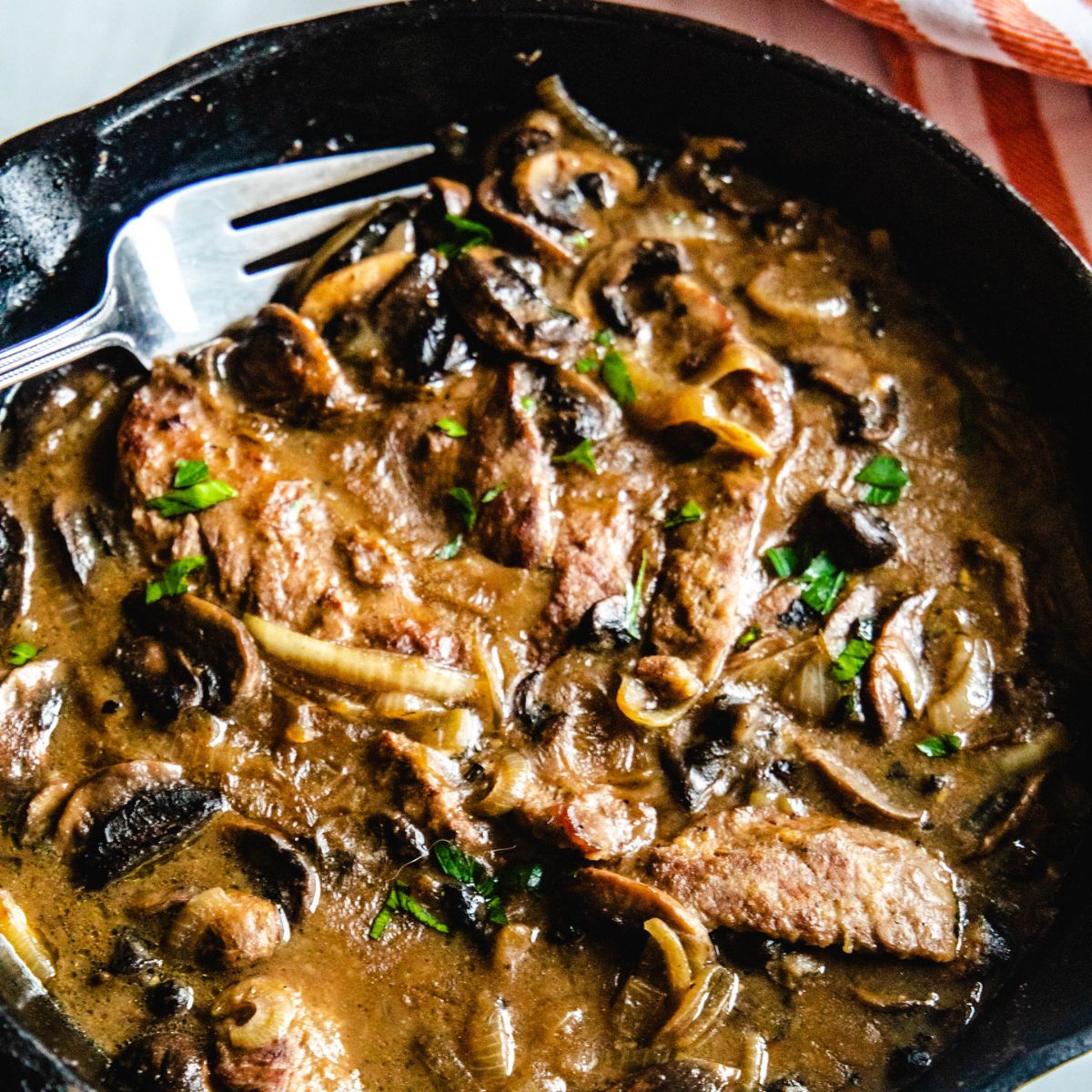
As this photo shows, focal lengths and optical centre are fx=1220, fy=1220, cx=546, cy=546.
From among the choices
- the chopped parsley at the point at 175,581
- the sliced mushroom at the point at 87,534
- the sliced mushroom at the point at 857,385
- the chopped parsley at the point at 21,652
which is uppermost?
the sliced mushroom at the point at 87,534

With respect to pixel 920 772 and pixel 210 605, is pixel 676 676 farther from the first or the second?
pixel 210 605

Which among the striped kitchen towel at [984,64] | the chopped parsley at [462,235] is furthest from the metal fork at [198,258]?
the striped kitchen towel at [984,64]

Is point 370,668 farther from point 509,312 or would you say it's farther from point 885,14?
point 885,14

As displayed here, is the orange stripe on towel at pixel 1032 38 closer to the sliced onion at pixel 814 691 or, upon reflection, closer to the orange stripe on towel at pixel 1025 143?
the orange stripe on towel at pixel 1025 143

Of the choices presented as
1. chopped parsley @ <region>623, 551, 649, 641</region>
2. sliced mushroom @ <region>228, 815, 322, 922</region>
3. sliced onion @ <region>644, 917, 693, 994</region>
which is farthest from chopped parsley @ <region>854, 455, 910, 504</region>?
sliced mushroom @ <region>228, 815, 322, 922</region>

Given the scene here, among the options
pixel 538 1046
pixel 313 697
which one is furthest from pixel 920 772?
pixel 313 697

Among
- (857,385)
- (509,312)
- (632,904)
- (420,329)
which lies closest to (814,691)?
(632,904)
